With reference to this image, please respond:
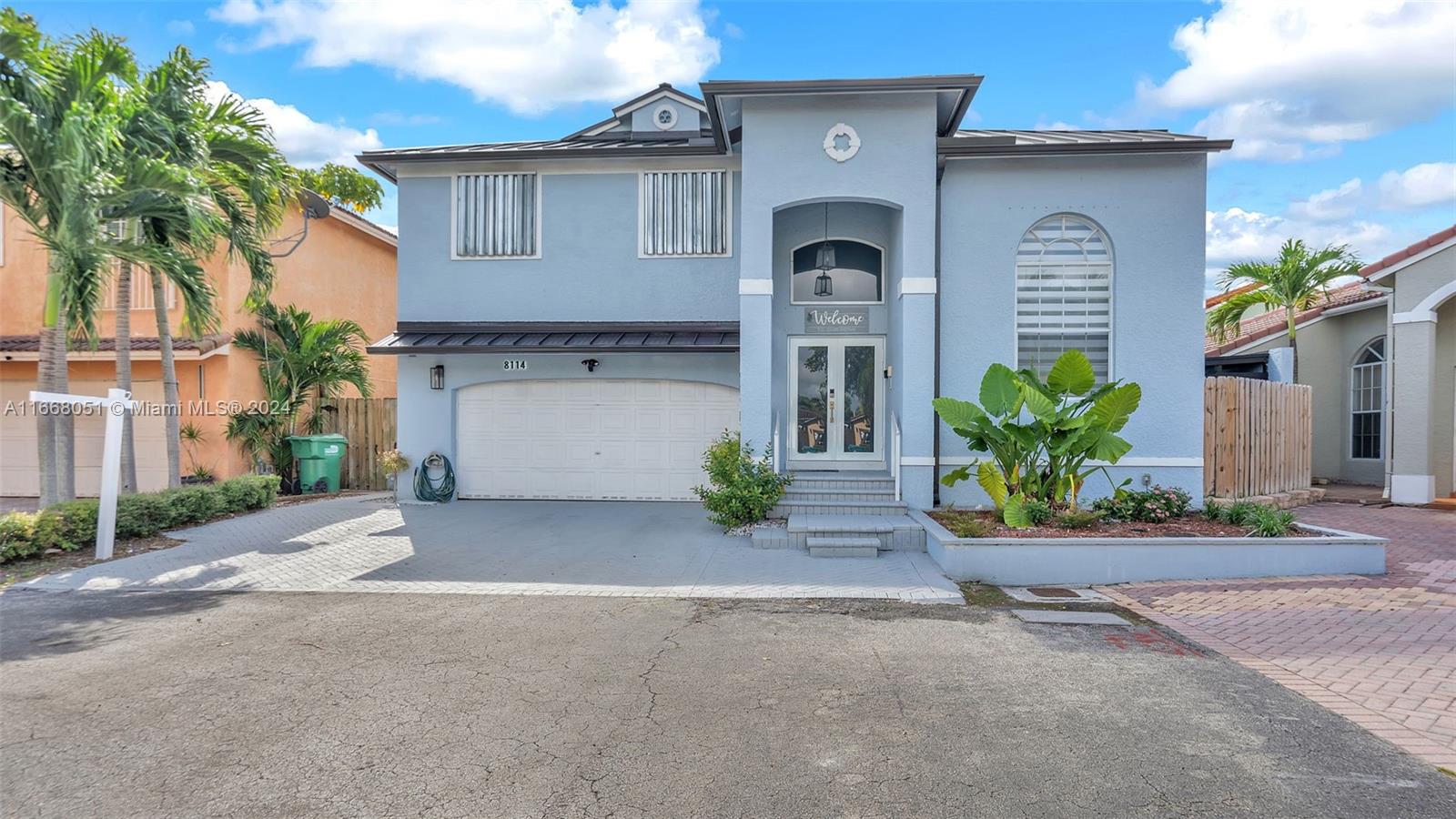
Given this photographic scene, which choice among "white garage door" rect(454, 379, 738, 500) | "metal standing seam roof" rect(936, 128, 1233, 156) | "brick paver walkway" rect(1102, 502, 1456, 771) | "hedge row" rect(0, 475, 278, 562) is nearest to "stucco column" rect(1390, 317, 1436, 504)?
"brick paver walkway" rect(1102, 502, 1456, 771)

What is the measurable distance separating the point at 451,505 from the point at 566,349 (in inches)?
137

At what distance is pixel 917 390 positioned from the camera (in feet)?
36.1

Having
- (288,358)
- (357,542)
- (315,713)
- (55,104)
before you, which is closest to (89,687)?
(315,713)

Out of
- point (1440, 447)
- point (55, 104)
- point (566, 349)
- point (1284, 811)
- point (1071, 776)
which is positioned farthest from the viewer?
point (1440, 447)

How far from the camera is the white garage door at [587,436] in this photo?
13609 mm

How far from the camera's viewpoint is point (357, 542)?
10.3 meters

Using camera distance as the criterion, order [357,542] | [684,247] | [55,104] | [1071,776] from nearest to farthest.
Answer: [1071,776] → [55,104] → [357,542] → [684,247]

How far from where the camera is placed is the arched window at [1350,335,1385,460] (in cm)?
1672

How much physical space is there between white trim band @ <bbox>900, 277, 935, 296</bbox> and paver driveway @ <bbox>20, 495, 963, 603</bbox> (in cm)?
378

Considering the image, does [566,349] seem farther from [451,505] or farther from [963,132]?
[963,132]

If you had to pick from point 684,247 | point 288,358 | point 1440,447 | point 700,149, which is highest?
point 700,149

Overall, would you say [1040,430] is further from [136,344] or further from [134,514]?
[136,344]

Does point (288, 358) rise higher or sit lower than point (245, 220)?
lower

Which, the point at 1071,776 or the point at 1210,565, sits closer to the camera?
the point at 1071,776
